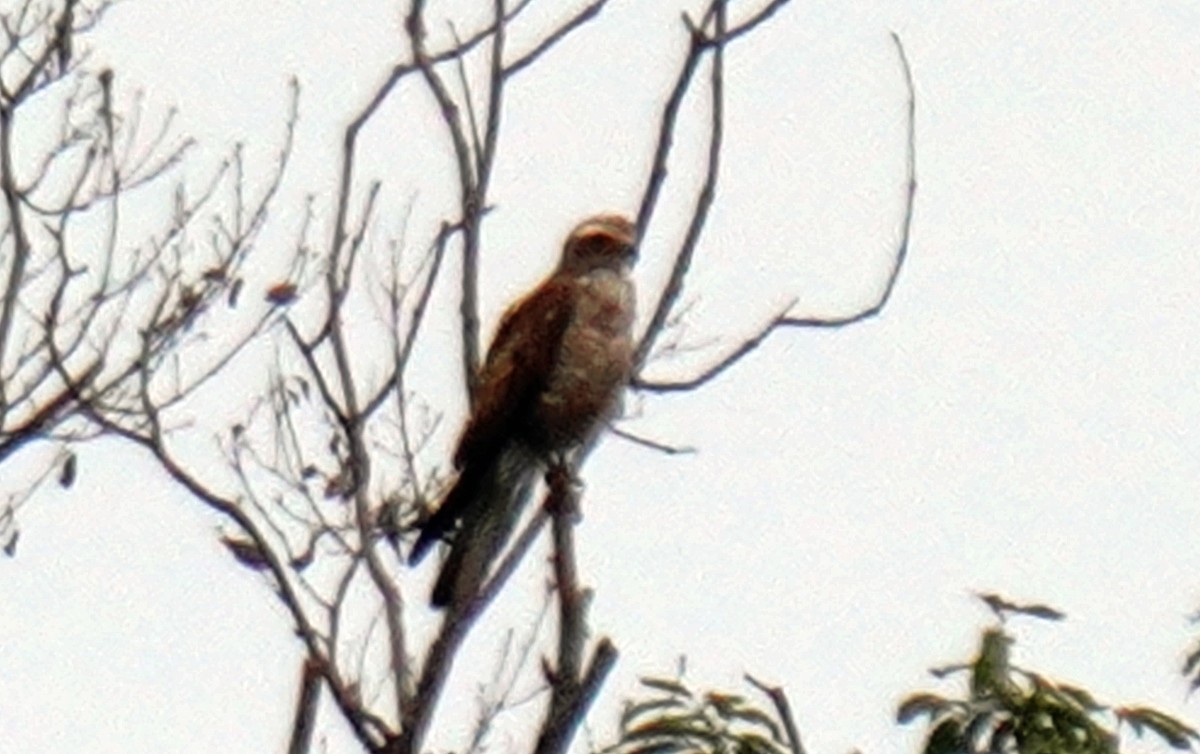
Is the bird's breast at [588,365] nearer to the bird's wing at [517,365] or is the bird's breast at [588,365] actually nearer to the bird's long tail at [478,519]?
the bird's wing at [517,365]

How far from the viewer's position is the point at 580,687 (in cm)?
670

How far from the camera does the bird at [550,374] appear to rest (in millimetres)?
9570

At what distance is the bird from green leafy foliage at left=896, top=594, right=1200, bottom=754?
9.80ft

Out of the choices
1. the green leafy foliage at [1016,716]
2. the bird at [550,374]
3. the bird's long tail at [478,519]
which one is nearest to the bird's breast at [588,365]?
the bird at [550,374]

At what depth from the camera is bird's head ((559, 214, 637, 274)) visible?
10.0 metres

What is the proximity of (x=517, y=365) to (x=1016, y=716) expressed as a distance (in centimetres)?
370

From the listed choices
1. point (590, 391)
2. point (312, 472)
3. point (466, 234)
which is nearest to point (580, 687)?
point (466, 234)

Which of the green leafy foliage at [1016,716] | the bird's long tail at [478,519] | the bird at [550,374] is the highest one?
the bird at [550,374]

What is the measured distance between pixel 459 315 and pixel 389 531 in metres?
0.82

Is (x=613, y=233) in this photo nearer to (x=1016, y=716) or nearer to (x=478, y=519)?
(x=478, y=519)

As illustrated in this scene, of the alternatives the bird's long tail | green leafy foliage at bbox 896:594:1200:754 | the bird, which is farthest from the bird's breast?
green leafy foliage at bbox 896:594:1200:754

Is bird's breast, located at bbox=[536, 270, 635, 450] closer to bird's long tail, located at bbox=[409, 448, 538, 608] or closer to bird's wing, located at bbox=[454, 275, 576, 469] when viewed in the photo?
bird's wing, located at bbox=[454, 275, 576, 469]

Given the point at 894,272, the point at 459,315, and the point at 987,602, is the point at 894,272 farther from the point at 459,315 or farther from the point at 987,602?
the point at 987,602

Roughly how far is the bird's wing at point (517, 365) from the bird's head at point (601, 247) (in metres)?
0.06
